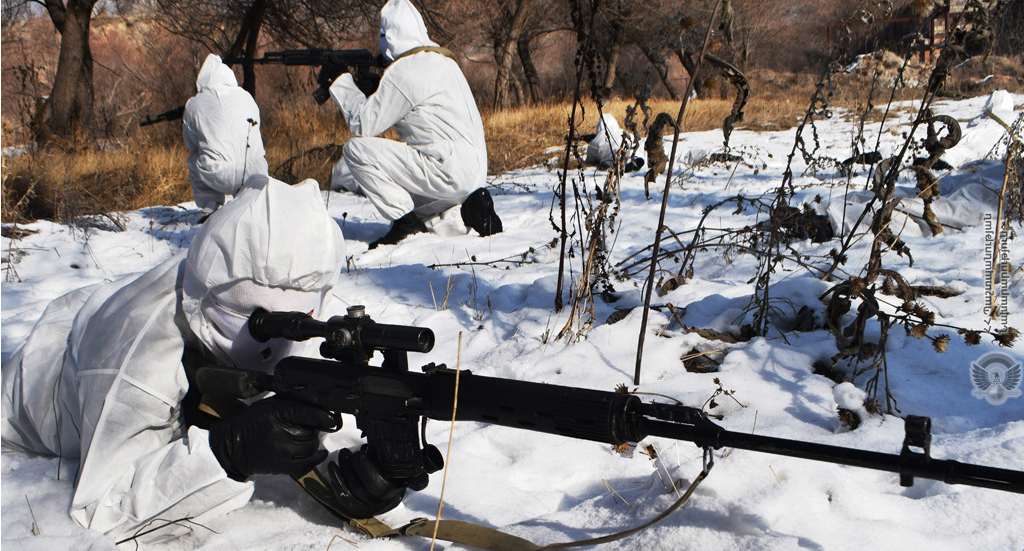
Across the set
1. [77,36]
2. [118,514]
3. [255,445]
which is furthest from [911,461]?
[77,36]

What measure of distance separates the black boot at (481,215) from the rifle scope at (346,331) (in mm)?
3590

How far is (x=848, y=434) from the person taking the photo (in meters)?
2.27

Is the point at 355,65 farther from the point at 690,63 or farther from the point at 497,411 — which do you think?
the point at 497,411

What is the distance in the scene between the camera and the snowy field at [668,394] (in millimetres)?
1793

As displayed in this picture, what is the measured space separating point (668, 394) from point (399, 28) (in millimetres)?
3862

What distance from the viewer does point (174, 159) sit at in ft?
29.6

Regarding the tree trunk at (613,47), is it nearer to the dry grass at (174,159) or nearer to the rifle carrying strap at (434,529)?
the dry grass at (174,159)

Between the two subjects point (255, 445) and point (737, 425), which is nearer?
point (255, 445)

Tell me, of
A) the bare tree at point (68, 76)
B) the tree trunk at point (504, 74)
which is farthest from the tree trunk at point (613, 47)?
the bare tree at point (68, 76)

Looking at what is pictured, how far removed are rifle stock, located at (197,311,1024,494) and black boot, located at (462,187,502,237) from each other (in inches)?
143

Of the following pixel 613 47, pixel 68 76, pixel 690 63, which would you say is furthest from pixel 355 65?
pixel 613 47

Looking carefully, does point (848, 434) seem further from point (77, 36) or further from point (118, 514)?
point (77, 36)

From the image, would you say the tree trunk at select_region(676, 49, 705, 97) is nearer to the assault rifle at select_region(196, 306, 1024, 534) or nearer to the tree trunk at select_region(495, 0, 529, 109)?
the assault rifle at select_region(196, 306, 1024, 534)

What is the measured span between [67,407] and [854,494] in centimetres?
230
